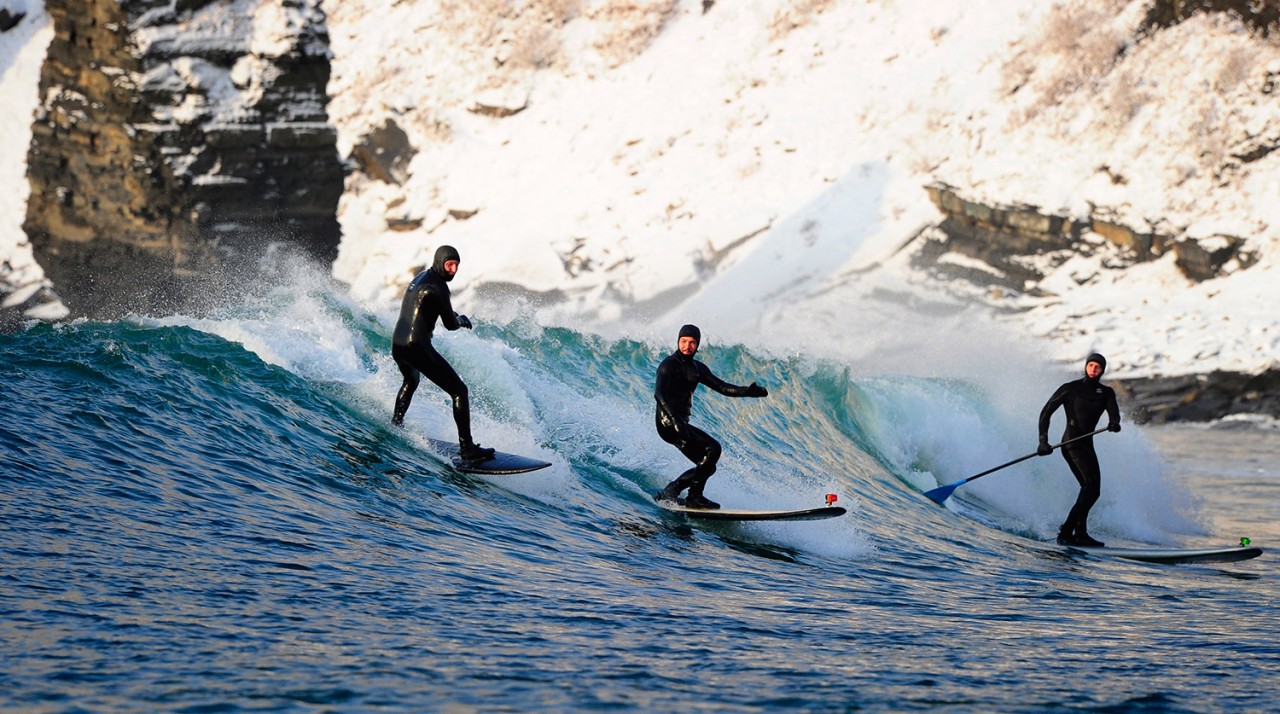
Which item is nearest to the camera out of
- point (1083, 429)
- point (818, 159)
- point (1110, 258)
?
point (1083, 429)

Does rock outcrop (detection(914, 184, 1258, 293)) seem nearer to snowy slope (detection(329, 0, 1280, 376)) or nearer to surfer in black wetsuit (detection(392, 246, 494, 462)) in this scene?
snowy slope (detection(329, 0, 1280, 376))

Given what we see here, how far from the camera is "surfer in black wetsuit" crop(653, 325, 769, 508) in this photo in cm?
852

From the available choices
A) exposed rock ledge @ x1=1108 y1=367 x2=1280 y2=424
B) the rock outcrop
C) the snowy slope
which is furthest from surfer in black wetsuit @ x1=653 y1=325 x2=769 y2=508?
the rock outcrop

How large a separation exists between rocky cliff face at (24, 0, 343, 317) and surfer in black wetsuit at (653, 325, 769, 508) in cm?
2734

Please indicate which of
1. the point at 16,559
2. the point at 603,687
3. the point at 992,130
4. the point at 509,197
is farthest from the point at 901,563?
the point at 509,197

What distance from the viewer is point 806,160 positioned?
4059cm

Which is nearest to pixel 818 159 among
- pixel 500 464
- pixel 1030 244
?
pixel 1030 244

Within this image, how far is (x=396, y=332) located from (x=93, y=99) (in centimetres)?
2866

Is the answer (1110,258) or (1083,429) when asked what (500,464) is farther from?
Result: (1110,258)

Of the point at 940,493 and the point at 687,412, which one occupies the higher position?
the point at 687,412

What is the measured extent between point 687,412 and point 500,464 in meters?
1.30

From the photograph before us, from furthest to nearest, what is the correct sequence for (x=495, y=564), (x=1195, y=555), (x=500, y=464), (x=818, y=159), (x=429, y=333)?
(x=818, y=159)
(x=1195, y=555)
(x=429, y=333)
(x=500, y=464)
(x=495, y=564)

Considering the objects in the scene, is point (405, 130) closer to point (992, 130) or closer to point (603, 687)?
point (992, 130)

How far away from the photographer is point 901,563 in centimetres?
838
